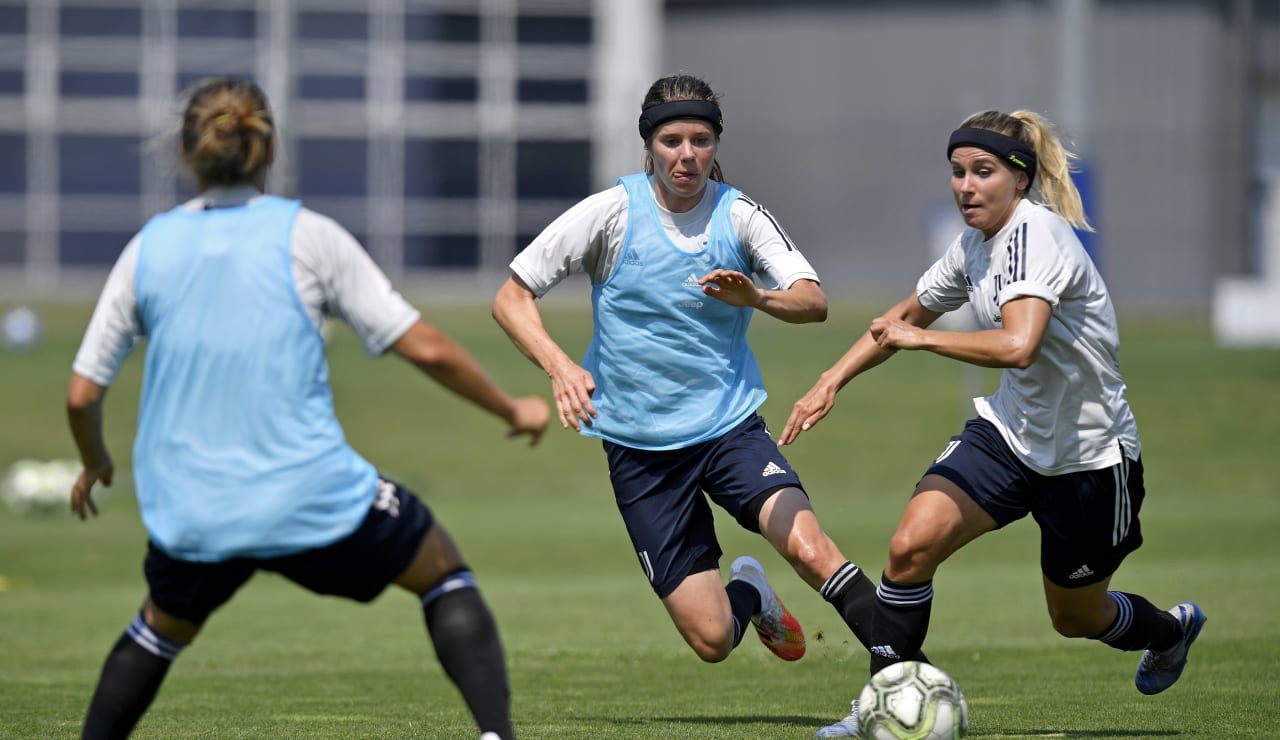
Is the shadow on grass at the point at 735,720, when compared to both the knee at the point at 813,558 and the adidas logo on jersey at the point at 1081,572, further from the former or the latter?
the adidas logo on jersey at the point at 1081,572

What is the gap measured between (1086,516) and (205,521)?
3.09 metres

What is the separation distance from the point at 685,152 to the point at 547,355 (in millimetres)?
959

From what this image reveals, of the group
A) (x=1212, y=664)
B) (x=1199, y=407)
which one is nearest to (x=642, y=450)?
(x=1212, y=664)

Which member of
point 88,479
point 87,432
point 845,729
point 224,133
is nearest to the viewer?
point 224,133

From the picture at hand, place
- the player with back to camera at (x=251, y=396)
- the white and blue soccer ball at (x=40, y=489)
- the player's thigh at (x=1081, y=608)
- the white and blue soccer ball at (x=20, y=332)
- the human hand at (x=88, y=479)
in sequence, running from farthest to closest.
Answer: the white and blue soccer ball at (x=20, y=332) → the white and blue soccer ball at (x=40, y=489) → the player's thigh at (x=1081, y=608) → the human hand at (x=88, y=479) → the player with back to camera at (x=251, y=396)

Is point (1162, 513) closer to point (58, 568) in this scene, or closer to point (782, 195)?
point (58, 568)

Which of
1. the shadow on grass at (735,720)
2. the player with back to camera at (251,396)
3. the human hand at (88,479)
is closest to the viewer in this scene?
the player with back to camera at (251,396)

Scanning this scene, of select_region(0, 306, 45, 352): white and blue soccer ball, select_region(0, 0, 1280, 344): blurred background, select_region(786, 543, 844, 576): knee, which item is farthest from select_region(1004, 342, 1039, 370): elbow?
select_region(0, 0, 1280, 344): blurred background

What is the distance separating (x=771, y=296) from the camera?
6.11 metres

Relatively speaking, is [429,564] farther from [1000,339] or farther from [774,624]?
[774,624]

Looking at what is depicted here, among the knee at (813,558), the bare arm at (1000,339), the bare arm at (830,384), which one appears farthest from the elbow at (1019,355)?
the knee at (813,558)

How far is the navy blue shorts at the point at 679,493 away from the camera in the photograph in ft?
21.4

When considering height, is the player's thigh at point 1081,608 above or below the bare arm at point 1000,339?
below

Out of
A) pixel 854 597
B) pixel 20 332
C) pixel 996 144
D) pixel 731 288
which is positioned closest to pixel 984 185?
pixel 996 144
